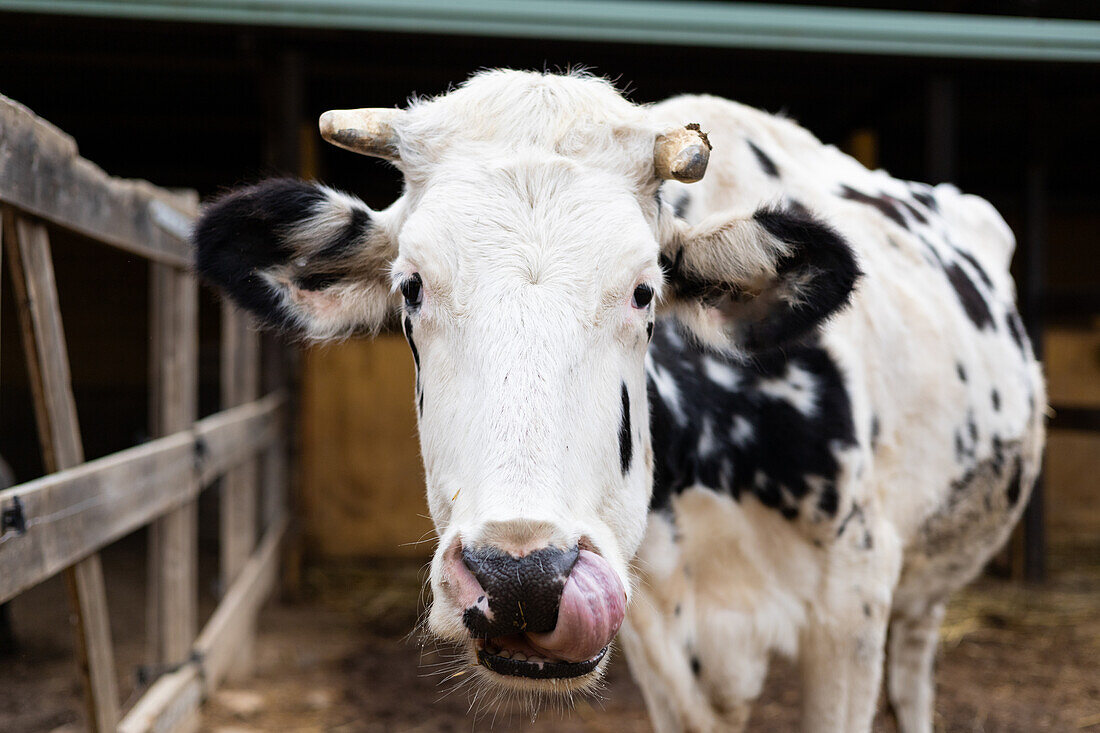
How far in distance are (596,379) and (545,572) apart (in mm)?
434

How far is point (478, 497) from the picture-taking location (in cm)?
150

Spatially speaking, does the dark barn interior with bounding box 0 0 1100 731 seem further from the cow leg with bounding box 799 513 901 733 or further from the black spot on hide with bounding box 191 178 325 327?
the cow leg with bounding box 799 513 901 733

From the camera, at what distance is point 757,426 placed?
256 centimetres

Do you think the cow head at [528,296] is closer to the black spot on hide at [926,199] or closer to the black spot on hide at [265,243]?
the black spot on hide at [265,243]

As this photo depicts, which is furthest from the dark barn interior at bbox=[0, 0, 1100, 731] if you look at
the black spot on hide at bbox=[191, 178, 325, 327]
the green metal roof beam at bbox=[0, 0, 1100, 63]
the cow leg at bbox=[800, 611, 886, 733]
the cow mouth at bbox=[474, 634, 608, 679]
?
the cow mouth at bbox=[474, 634, 608, 679]

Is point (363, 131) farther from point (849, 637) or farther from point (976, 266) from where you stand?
point (976, 266)

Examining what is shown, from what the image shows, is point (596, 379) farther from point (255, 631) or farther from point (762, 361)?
point (255, 631)

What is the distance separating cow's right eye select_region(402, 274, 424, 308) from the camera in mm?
1839

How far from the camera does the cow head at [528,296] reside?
4.84 ft


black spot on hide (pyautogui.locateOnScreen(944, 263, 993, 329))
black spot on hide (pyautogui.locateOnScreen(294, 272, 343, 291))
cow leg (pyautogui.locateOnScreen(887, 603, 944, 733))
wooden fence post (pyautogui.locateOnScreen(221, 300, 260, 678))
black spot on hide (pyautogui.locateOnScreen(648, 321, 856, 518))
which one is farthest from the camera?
wooden fence post (pyautogui.locateOnScreen(221, 300, 260, 678))

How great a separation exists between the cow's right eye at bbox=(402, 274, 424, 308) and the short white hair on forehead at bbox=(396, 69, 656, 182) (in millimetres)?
275

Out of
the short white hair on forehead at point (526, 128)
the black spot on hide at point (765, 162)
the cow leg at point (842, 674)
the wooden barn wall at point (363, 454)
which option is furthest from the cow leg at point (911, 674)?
the wooden barn wall at point (363, 454)

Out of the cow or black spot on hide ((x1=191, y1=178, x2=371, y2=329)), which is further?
black spot on hide ((x1=191, y1=178, x2=371, y2=329))

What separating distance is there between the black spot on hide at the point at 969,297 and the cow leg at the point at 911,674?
1129 mm
